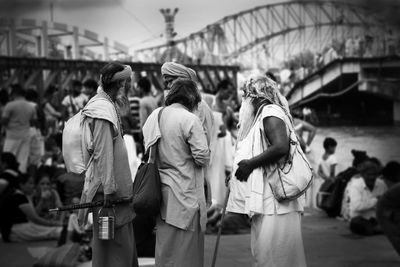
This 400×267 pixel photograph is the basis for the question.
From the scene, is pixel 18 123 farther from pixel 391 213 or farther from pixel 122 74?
pixel 391 213

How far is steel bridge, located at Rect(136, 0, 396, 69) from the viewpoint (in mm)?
9891

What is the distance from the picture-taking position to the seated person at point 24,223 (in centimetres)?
859

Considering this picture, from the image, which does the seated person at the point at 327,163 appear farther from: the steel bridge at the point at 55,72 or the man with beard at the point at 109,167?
the man with beard at the point at 109,167

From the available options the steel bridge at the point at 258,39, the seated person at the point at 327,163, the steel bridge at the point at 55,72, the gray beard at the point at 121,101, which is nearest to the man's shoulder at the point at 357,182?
the steel bridge at the point at 258,39

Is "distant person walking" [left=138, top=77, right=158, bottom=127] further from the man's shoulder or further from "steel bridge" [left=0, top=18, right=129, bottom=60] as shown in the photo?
the man's shoulder

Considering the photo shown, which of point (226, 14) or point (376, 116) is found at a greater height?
point (226, 14)

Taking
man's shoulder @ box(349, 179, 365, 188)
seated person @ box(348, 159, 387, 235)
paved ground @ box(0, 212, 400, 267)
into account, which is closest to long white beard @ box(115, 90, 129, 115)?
paved ground @ box(0, 212, 400, 267)

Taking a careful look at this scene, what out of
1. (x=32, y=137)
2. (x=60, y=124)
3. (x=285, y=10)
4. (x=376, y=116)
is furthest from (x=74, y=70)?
(x=376, y=116)

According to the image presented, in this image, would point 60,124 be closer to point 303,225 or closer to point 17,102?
point 17,102

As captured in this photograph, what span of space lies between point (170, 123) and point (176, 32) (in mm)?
6406

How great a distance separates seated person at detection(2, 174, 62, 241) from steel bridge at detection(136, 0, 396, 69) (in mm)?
3539

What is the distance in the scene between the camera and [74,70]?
43.6 feet

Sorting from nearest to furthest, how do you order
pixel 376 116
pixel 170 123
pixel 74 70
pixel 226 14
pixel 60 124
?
pixel 170 123
pixel 376 116
pixel 226 14
pixel 60 124
pixel 74 70

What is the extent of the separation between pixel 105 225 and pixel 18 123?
21.3ft
